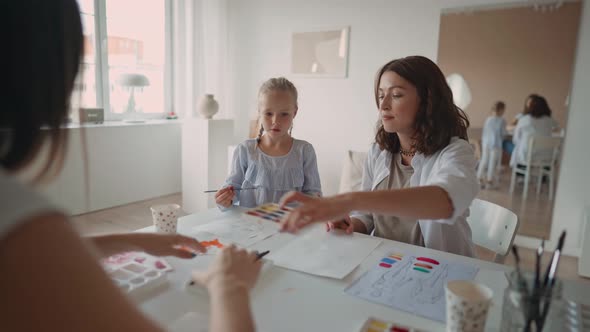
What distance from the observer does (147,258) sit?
1041 millimetres

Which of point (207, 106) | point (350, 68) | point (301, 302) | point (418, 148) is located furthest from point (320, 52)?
point (301, 302)

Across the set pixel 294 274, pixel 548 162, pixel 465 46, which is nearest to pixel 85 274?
pixel 294 274

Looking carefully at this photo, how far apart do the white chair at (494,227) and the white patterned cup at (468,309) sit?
63cm

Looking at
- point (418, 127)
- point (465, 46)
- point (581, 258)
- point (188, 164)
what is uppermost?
point (465, 46)

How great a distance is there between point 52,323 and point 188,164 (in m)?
3.65

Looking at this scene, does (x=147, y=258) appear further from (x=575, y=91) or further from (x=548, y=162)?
(x=548, y=162)

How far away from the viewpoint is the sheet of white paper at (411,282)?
868 millimetres

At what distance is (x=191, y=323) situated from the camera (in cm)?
77

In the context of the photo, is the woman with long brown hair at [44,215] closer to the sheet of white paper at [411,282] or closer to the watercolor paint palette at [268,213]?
the sheet of white paper at [411,282]

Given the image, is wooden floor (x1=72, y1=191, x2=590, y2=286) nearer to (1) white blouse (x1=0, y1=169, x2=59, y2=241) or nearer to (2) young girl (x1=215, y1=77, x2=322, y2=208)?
(2) young girl (x1=215, y1=77, x2=322, y2=208)

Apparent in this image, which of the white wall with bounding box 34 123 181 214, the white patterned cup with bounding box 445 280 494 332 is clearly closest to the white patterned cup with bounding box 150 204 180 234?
the white patterned cup with bounding box 445 280 494 332

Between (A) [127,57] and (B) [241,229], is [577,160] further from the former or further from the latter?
(A) [127,57]

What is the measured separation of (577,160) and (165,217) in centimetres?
314

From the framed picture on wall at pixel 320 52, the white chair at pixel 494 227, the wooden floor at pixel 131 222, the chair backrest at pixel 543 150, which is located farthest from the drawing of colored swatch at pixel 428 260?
the framed picture on wall at pixel 320 52
